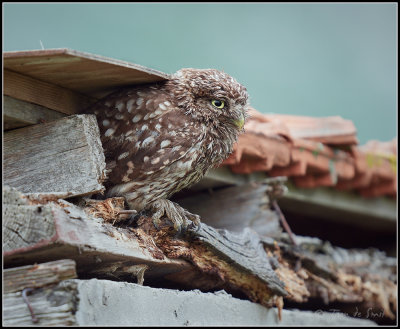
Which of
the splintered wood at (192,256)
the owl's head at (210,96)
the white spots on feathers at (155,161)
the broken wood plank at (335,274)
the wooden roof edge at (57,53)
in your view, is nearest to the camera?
the splintered wood at (192,256)

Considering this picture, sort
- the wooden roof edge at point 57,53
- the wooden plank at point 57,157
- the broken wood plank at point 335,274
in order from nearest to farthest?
the wooden roof edge at point 57,53
the wooden plank at point 57,157
the broken wood plank at point 335,274

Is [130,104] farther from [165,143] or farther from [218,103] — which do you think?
[218,103]

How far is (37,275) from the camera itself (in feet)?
5.84

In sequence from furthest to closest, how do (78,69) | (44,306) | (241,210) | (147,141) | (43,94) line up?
(241,210) < (147,141) < (43,94) < (78,69) < (44,306)

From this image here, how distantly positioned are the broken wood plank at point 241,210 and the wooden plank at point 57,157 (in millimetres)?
1360

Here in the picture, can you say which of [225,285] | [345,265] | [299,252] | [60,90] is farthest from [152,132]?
[345,265]

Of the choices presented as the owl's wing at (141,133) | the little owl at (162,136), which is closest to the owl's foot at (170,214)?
the little owl at (162,136)

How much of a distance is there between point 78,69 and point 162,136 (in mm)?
465

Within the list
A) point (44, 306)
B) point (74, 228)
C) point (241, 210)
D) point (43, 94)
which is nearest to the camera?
point (44, 306)

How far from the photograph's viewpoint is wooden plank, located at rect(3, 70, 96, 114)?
2.21m

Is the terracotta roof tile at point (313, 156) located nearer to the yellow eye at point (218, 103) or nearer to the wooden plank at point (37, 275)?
the yellow eye at point (218, 103)

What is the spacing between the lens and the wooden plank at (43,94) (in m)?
2.21

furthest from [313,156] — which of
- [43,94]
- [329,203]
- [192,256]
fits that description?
[43,94]

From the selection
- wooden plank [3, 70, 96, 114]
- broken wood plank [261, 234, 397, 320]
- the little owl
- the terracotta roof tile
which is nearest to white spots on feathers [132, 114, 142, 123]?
the little owl
